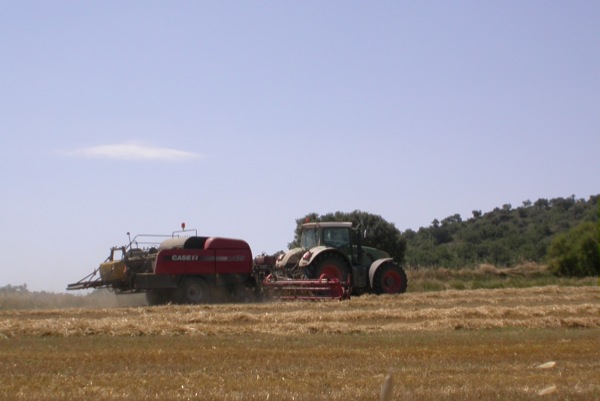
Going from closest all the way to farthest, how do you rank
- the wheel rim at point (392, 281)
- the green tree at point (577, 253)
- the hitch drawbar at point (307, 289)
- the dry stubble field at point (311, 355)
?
the dry stubble field at point (311, 355), the hitch drawbar at point (307, 289), the wheel rim at point (392, 281), the green tree at point (577, 253)

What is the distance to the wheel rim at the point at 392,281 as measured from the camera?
30533 millimetres

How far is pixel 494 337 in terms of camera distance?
1612 centimetres

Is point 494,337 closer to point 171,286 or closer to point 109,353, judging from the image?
point 109,353

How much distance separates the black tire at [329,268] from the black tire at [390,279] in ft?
4.11

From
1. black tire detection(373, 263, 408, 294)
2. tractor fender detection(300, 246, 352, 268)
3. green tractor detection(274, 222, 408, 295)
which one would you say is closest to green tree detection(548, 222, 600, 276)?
black tire detection(373, 263, 408, 294)

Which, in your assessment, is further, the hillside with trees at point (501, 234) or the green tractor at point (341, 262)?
the hillside with trees at point (501, 234)

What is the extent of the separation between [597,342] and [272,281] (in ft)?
52.2

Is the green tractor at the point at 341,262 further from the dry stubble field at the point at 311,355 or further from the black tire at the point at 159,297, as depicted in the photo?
the dry stubble field at the point at 311,355

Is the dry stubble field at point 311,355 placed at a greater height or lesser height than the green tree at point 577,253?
lesser

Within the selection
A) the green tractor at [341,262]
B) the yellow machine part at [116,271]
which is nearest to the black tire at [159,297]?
the yellow machine part at [116,271]

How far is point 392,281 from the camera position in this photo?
30.7 meters

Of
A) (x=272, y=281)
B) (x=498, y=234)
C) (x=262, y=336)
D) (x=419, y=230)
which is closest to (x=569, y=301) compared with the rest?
(x=272, y=281)

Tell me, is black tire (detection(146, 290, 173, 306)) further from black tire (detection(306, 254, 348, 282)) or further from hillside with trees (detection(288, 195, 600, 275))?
hillside with trees (detection(288, 195, 600, 275))

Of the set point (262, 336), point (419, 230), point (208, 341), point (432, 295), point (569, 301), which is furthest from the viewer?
point (419, 230)
